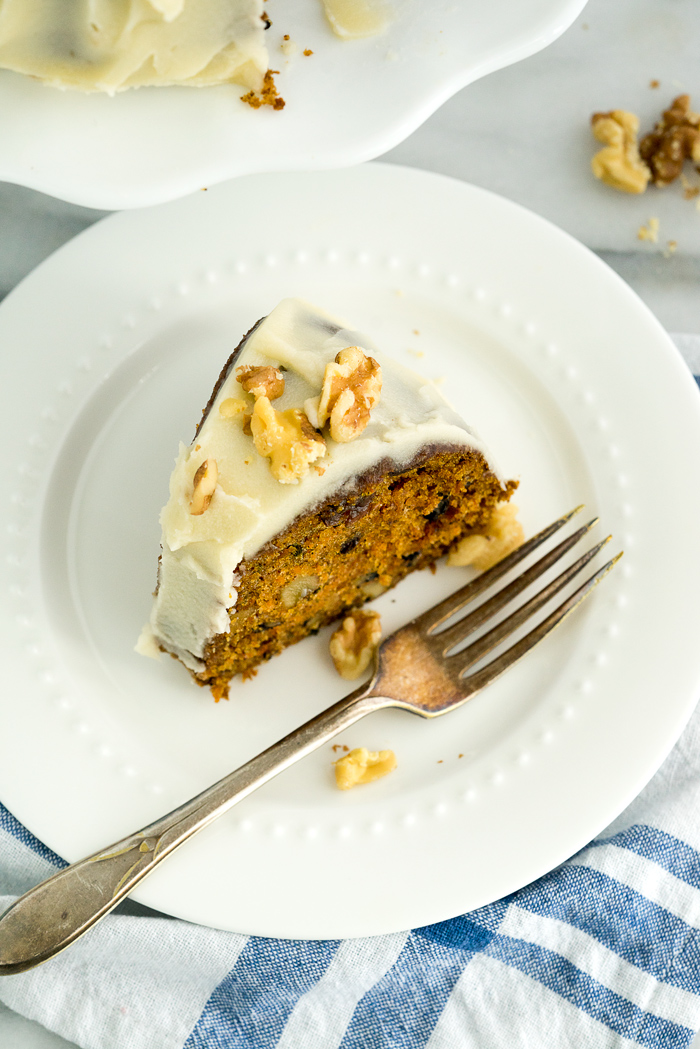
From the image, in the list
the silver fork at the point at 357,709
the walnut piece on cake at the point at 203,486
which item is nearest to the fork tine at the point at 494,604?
the silver fork at the point at 357,709

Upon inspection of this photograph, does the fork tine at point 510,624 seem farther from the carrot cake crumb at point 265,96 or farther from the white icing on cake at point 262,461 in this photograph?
the carrot cake crumb at point 265,96

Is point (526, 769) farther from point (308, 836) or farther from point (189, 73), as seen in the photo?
point (189, 73)

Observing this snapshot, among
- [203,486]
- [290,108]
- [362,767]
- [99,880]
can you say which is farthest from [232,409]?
[99,880]

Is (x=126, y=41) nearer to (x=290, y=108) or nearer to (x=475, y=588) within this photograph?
(x=290, y=108)

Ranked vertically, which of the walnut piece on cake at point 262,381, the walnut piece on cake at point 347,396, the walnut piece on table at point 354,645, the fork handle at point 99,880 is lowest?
the walnut piece on table at point 354,645

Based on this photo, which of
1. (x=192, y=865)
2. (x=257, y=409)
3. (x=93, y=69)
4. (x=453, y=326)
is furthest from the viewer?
(x=453, y=326)

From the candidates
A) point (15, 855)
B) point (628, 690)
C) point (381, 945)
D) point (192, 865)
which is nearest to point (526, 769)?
point (628, 690)

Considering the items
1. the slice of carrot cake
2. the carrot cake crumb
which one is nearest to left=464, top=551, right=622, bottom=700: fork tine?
the slice of carrot cake
